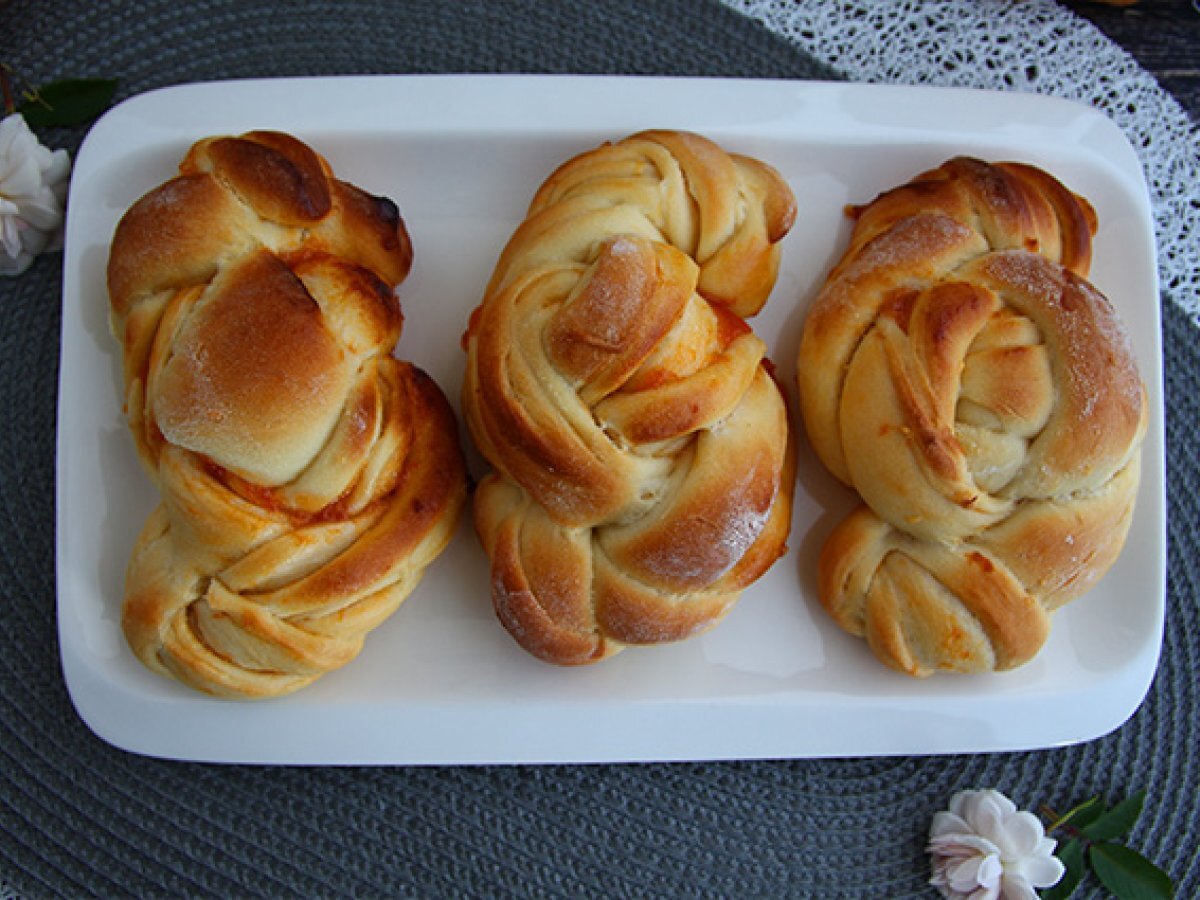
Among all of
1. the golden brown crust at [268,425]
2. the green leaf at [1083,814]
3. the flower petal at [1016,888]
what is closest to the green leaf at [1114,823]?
the green leaf at [1083,814]

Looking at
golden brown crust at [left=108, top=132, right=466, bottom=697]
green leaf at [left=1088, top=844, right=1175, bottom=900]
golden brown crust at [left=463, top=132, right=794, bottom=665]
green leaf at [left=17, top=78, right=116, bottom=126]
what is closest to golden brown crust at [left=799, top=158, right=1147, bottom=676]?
golden brown crust at [left=463, top=132, right=794, bottom=665]

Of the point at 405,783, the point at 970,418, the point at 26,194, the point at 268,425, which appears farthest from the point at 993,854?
the point at 26,194

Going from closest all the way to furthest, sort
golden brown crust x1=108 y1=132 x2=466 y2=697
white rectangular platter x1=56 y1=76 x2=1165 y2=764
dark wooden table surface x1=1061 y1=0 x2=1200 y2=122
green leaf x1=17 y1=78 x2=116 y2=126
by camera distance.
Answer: golden brown crust x1=108 y1=132 x2=466 y2=697, white rectangular platter x1=56 y1=76 x2=1165 y2=764, green leaf x1=17 y1=78 x2=116 y2=126, dark wooden table surface x1=1061 y1=0 x2=1200 y2=122

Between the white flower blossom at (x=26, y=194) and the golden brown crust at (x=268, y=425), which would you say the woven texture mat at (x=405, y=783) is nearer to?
the white flower blossom at (x=26, y=194)

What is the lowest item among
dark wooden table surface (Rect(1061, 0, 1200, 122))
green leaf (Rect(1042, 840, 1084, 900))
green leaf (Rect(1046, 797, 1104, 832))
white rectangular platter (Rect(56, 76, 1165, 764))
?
green leaf (Rect(1042, 840, 1084, 900))

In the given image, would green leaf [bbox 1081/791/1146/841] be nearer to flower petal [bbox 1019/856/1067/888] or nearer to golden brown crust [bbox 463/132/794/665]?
flower petal [bbox 1019/856/1067/888]

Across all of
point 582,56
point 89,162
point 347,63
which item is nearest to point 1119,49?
point 582,56

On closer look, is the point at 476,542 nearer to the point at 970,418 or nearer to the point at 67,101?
the point at 970,418
